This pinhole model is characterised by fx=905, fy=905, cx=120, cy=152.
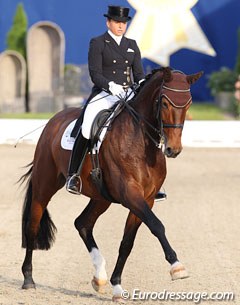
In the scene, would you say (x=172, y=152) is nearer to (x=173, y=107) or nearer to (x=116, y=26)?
(x=173, y=107)

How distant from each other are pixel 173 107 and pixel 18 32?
1977 centimetres

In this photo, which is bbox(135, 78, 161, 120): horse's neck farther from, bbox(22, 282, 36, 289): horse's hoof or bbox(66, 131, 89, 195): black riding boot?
bbox(22, 282, 36, 289): horse's hoof

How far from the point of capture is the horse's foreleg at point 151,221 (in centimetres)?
627

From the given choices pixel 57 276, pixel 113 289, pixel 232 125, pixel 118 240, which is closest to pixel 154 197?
pixel 113 289

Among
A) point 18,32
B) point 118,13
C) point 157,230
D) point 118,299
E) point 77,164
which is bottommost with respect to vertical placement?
point 18,32

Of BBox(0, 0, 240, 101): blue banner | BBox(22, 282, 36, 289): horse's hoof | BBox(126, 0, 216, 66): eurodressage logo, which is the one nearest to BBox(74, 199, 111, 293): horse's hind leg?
BBox(22, 282, 36, 289): horse's hoof

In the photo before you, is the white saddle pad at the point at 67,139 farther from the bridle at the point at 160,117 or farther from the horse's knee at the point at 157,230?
the horse's knee at the point at 157,230

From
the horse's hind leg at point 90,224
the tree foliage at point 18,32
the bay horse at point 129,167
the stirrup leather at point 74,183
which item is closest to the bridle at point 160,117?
the bay horse at point 129,167

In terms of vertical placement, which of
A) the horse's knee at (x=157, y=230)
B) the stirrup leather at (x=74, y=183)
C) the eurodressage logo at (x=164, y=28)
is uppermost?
the horse's knee at (x=157, y=230)

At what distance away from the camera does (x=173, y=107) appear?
6402 mm

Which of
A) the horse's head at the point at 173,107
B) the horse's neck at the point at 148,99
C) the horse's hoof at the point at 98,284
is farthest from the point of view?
the horse's hoof at the point at 98,284

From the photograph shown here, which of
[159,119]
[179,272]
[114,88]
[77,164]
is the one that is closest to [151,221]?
[179,272]

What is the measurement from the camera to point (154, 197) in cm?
708

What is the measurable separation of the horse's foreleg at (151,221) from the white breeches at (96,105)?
84cm
